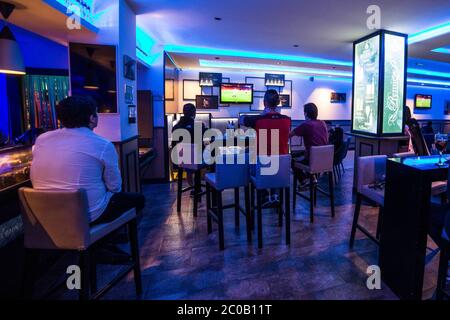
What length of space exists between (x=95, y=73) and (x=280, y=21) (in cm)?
258

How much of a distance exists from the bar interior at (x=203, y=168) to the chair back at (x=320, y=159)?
0.07ft

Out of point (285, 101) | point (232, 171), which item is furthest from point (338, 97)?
point (232, 171)

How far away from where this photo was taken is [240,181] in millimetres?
2803

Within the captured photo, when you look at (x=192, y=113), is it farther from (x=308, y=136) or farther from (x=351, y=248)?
(x=351, y=248)

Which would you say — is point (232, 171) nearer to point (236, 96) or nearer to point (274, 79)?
point (236, 96)

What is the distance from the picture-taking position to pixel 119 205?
191 centimetres

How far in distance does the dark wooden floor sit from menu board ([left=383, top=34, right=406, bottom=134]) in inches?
62.8

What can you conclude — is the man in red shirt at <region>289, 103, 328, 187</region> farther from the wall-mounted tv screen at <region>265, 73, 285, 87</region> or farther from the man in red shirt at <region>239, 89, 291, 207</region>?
the wall-mounted tv screen at <region>265, 73, 285, 87</region>

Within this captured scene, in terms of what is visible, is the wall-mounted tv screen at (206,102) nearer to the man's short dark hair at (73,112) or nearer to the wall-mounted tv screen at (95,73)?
the wall-mounted tv screen at (95,73)

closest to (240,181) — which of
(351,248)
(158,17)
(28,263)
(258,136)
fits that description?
(258,136)

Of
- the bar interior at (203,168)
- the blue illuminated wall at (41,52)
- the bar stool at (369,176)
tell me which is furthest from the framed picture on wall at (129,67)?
the bar stool at (369,176)

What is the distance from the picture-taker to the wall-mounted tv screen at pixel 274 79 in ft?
27.1

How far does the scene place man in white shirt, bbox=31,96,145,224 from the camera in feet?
5.11

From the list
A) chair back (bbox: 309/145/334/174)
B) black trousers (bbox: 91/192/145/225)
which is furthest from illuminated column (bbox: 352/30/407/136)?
black trousers (bbox: 91/192/145/225)
